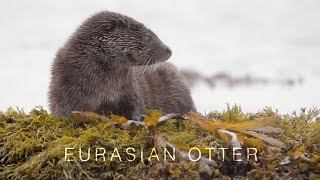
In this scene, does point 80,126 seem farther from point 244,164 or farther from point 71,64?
point 244,164

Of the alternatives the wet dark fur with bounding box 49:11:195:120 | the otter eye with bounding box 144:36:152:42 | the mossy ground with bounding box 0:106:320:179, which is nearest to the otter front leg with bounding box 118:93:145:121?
the wet dark fur with bounding box 49:11:195:120

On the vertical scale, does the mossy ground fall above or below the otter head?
below

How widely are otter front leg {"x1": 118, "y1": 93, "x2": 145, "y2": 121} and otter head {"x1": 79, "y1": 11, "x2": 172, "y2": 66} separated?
190mm

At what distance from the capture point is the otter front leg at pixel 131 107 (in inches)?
136

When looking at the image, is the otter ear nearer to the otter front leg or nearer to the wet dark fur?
the wet dark fur

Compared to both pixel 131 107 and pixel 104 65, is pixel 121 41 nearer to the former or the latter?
pixel 104 65

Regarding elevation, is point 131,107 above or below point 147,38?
below

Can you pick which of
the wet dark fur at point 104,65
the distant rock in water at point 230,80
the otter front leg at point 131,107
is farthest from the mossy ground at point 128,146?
the distant rock in water at point 230,80

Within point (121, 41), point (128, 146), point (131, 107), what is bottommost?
point (128, 146)

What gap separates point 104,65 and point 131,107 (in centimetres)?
28

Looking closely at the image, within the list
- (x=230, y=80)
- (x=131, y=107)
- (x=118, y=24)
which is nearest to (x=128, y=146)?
(x=131, y=107)

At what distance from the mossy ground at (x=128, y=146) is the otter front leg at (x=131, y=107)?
0.60 meters

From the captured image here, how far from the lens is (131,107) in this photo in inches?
136

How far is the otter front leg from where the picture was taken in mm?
3457
